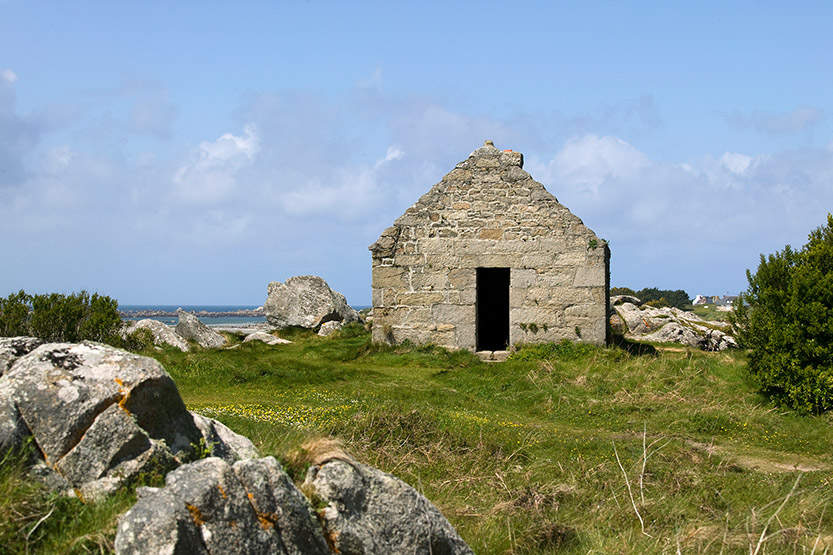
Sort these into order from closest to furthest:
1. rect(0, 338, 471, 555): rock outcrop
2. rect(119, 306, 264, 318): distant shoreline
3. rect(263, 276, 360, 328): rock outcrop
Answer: rect(0, 338, 471, 555): rock outcrop < rect(263, 276, 360, 328): rock outcrop < rect(119, 306, 264, 318): distant shoreline

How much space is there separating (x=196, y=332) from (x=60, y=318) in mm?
4980

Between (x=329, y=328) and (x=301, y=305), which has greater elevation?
(x=301, y=305)

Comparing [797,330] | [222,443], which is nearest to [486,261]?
A: [797,330]

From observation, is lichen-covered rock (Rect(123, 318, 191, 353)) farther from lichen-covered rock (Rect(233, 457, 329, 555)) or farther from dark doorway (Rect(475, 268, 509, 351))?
lichen-covered rock (Rect(233, 457, 329, 555))

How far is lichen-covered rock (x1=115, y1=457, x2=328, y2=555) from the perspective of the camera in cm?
344

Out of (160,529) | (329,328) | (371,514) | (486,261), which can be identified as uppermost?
(486,261)

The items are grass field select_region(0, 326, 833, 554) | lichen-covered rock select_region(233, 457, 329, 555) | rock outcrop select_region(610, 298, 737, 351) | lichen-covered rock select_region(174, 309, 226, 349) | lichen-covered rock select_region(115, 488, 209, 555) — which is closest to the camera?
lichen-covered rock select_region(115, 488, 209, 555)

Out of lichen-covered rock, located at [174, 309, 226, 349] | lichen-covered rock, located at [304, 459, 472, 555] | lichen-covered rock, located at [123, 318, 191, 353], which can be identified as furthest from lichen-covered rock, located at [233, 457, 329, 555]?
lichen-covered rock, located at [174, 309, 226, 349]

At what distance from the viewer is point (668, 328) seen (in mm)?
21812

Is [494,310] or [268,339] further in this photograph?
[494,310]

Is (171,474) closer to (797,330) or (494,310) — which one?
(797,330)

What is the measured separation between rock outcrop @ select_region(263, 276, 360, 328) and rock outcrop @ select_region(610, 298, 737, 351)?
8949 millimetres

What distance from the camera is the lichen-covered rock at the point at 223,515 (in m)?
3.44

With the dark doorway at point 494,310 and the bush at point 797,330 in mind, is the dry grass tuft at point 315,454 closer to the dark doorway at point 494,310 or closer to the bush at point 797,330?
the bush at point 797,330
